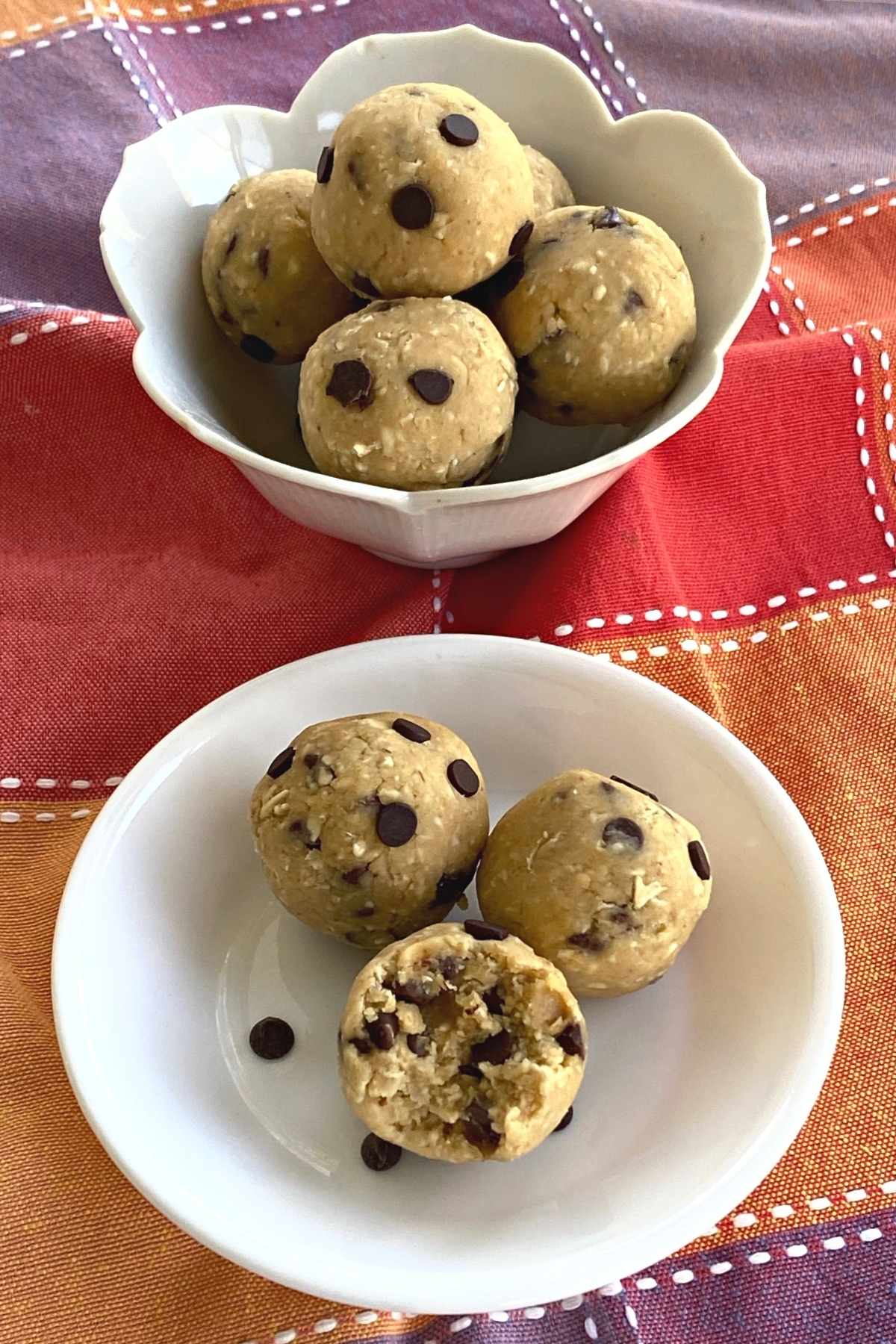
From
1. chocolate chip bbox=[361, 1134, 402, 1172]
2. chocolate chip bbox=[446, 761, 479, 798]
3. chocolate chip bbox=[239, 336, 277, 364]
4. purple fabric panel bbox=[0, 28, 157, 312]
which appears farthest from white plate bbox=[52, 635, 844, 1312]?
purple fabric panel bbox=[0, 28, 157, 312]

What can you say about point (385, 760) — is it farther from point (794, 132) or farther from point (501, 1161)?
point (794, 132)

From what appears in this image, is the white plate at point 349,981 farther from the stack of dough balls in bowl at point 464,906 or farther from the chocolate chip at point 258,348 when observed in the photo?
the chocolate chip at point 258,348

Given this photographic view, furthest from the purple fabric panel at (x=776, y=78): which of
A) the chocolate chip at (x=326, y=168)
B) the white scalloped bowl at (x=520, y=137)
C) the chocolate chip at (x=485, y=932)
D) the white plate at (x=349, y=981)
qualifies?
the chocolate chip at (x=485, y=932)

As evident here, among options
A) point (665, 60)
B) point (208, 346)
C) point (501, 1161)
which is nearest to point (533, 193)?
point (208, 346)

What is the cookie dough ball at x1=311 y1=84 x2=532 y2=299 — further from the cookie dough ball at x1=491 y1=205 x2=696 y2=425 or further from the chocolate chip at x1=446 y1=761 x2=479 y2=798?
the chocolate chip at x1=446 y1=761 x2=479 y2=798

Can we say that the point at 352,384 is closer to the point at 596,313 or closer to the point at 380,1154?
the point at 596,313

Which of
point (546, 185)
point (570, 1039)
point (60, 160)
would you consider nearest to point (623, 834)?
point (570, 1039)

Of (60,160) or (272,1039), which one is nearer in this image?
(272,1039)
